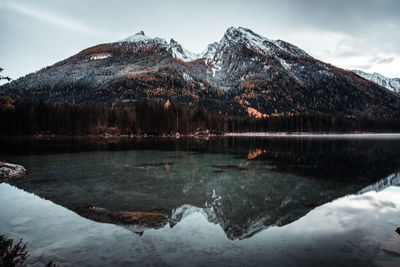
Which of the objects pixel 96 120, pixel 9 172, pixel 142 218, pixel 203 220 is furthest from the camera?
pixel 96 120

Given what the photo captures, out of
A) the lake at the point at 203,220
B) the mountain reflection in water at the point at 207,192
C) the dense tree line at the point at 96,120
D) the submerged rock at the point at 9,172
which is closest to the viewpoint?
the lake at the point at 203,220

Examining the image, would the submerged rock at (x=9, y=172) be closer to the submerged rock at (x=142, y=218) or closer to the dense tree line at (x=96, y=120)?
the submerged rock at (x=142, y=218)

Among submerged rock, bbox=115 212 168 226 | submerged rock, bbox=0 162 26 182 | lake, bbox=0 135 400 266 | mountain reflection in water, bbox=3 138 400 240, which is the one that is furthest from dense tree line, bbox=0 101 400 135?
submerged rock, bbox=115 212 168 226

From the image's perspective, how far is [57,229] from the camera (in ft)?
30.2

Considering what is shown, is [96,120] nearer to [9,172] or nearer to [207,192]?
[9,172]

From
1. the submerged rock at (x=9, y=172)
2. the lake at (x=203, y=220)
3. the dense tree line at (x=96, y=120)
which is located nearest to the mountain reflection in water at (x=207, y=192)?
the lake at (x=203, y=220)

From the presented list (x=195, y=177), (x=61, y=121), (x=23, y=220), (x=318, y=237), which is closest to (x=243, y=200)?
(x=318, y=237)

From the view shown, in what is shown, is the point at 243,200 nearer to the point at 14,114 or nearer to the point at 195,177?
the point at 195,177

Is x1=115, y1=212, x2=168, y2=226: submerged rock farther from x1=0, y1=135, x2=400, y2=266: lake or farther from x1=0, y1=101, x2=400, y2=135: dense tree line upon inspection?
x1=0, y1=101, x2=400, y2=135: dense tree line

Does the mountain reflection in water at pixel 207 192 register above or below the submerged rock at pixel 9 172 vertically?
below

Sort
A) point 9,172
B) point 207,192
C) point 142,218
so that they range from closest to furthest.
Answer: point 142,218
point 207,192
point 9,172

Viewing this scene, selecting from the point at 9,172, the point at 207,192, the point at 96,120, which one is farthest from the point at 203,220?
the point at 96,120

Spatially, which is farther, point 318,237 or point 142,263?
point 318,237

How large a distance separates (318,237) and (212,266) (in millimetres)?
4449
